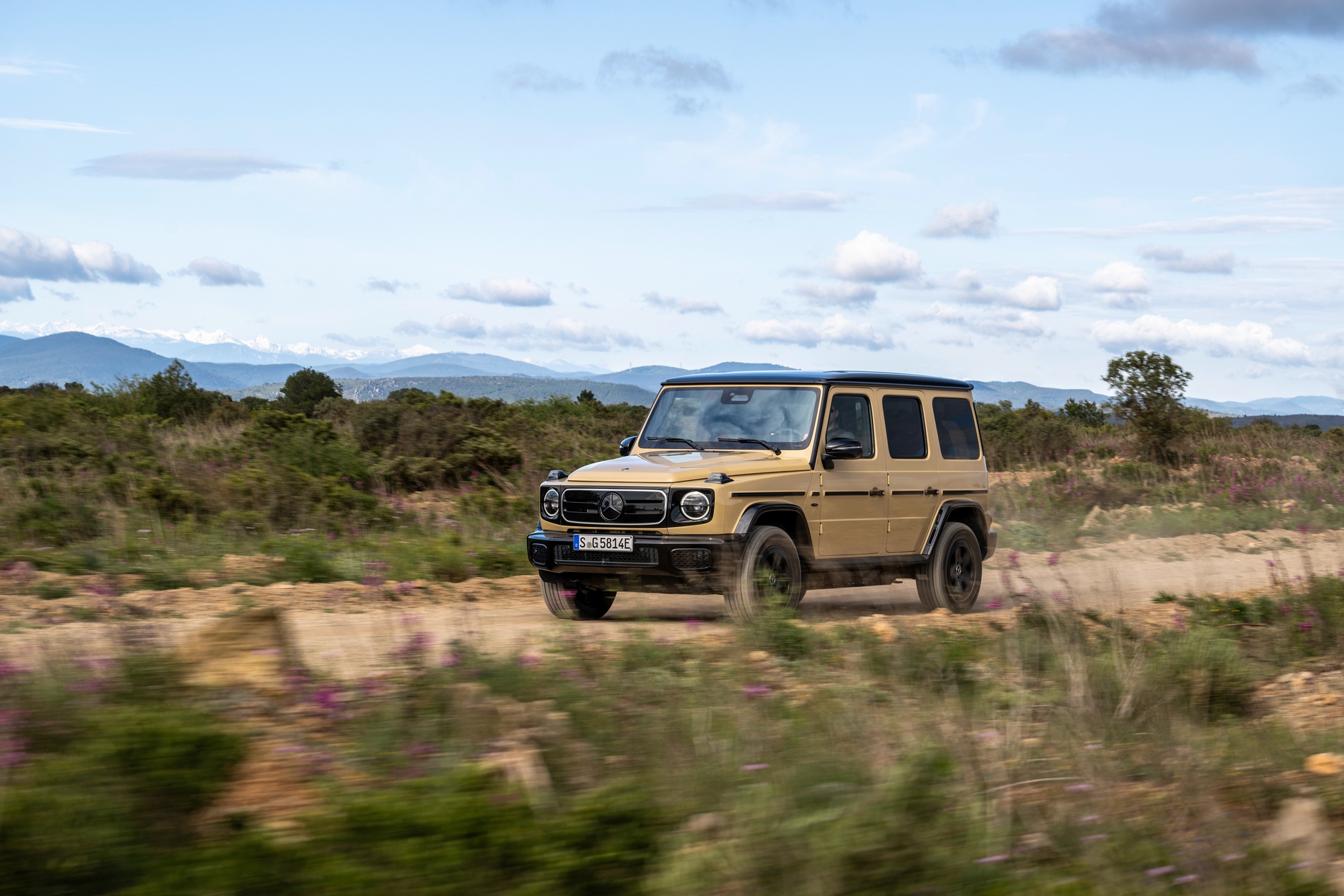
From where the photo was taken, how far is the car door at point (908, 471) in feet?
32.3

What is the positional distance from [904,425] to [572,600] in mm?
3185

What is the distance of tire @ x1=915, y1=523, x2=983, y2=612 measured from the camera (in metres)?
10.1

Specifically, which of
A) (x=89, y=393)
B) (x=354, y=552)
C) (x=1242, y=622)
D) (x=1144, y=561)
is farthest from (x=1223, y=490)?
(x=89, y=393)

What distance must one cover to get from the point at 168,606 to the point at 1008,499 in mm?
15487

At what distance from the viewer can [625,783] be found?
3.94 metres

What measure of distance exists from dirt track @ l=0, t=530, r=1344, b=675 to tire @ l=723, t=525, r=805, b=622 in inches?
8.6

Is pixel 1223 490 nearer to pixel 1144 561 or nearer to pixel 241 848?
pixel 1144 561

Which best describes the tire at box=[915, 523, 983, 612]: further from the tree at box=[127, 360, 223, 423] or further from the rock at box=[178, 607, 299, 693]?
the tree at box=[127, 360, 223, 423]

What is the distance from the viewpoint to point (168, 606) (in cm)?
896

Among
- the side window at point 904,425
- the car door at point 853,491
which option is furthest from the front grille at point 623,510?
the side window at point 904,425

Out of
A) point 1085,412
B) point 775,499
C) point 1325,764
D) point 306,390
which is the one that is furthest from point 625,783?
point 1085,412

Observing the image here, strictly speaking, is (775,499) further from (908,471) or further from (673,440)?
(908,471)

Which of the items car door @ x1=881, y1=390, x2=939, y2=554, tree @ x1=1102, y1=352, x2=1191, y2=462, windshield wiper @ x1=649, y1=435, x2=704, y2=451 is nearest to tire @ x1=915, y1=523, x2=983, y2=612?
car door @ x1=881, y1=390, x2=939, y2=554

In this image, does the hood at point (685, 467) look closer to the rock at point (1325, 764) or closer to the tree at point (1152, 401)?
the rock at point (1325, 764)
